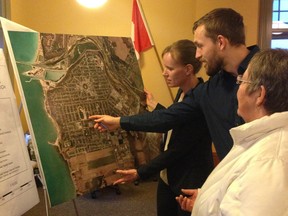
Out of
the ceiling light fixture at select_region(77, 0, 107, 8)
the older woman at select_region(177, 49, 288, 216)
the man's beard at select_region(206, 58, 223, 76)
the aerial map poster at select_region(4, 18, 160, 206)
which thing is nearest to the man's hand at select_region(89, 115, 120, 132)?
the aerial map poster at select_region(4, 18, 160, 206)

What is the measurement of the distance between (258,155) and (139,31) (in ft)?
10.9

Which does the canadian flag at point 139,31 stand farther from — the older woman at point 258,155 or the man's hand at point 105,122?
the older woman at point 258,155

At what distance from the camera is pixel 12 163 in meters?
1.50

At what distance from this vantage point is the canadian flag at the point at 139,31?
3.98 meters

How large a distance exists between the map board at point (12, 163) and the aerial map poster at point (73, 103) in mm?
121

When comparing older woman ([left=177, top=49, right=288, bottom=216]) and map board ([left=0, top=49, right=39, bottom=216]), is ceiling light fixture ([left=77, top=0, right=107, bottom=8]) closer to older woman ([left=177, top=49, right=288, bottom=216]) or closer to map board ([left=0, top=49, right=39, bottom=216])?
map board ([left=0, top=49, right=39, bottom=216])

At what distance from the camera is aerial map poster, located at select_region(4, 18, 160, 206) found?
1500 millimetres

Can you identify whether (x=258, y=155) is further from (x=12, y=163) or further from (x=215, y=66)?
(x=12, y=163)

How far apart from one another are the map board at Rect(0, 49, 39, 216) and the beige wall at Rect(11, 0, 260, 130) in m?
A: 2.48

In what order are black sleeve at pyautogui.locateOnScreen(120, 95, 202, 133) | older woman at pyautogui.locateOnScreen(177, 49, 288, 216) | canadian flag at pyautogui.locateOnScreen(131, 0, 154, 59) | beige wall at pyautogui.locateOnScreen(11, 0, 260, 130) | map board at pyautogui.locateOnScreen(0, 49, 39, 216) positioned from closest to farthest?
older woman at pyautogui.locateOnScreen(177, 49, 288, 216)
map board at pyautogui.locateOnScreen(0, 49, 39, 216)
black sleeve at pyautogui.locateOnScreen(120, 95, 202, 133)
beige wall at pyautogui.locateOnScreen(11, 0, 260, 130)
canadian flag at pyautogui.locateOnScreen(131, 0, 154, 59)

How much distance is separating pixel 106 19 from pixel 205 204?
11.0 ft

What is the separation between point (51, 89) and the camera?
1.58 meters

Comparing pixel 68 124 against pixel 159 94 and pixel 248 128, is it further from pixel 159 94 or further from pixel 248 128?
pixel 159 94

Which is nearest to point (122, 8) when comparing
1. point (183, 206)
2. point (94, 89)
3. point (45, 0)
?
point (45, 0)
